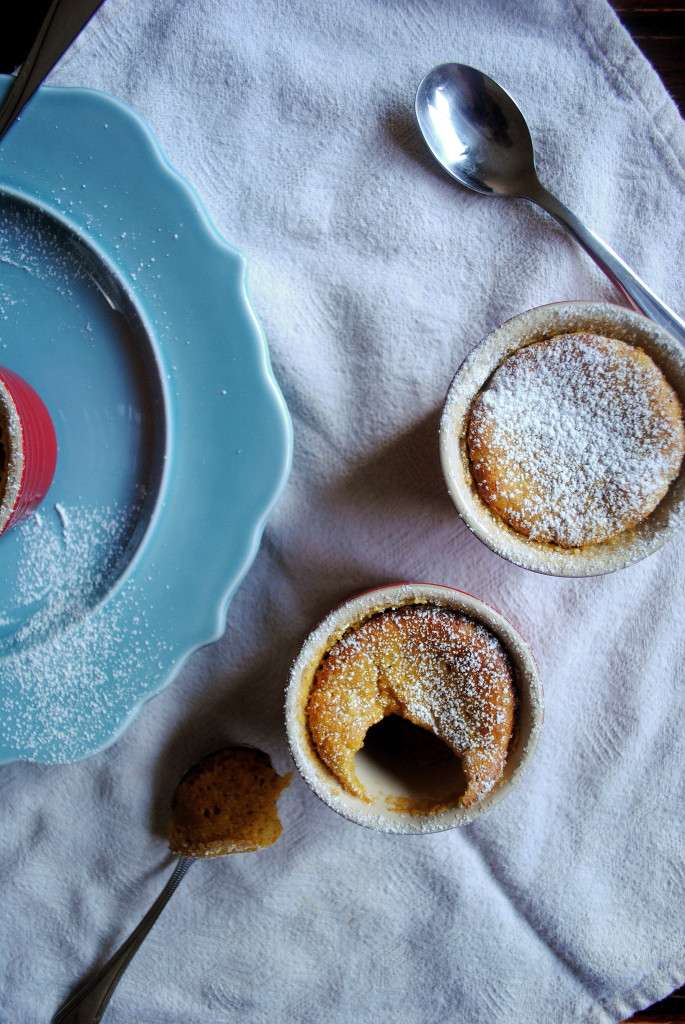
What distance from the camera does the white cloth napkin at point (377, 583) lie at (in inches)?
35.8

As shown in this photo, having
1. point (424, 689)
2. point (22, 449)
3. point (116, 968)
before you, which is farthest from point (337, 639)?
point (116, 968)

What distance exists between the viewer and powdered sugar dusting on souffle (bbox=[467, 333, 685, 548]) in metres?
0.76

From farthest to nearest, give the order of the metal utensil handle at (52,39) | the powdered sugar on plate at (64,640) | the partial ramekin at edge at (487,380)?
the powdered sugar on plate at (64,640), the partial ramekin at edge at (487,380), the metal utensil handle at (52,39)

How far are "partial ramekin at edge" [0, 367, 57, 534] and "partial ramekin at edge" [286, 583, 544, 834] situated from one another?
339 mm

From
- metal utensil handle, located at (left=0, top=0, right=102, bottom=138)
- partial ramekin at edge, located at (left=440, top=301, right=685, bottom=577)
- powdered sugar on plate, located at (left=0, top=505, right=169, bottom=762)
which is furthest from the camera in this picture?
powdered sugar on plate, located at (left=0, top=505, right=169, bottom=762)

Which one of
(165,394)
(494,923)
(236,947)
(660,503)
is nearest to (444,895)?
(494,923)

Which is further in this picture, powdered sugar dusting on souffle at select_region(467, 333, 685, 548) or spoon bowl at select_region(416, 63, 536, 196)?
spoon bowl at select_region(416, 63, 536, 196)

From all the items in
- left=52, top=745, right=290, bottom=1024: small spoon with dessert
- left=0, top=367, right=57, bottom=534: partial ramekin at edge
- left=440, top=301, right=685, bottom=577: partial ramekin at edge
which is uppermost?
left=440, top=301, right=685, bottom=577: partial ramekin at edge

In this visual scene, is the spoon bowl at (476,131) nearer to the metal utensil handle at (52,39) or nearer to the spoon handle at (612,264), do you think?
the spoon handle at (612,264)

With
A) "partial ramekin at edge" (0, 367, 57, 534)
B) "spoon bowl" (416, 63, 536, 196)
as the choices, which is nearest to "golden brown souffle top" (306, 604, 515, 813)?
"partial ramekin at edge" (0, 367, 57, 534)

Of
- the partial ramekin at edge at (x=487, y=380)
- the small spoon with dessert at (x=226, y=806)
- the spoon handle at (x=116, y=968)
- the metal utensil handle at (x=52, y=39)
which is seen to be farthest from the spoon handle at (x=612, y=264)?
the spoon handle at (x=116, y=968)

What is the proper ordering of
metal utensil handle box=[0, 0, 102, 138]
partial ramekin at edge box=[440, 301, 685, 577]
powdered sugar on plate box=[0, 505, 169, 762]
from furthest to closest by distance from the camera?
powdered sugar on plate box=[0, 505, 169, 762] < partial ramekin at edge box=[440, 301, 685, 577] < metal utensil handle box=[0, 0, 102, 138]

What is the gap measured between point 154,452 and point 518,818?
2.14ft

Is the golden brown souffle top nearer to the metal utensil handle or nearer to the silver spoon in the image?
the silver spoon
